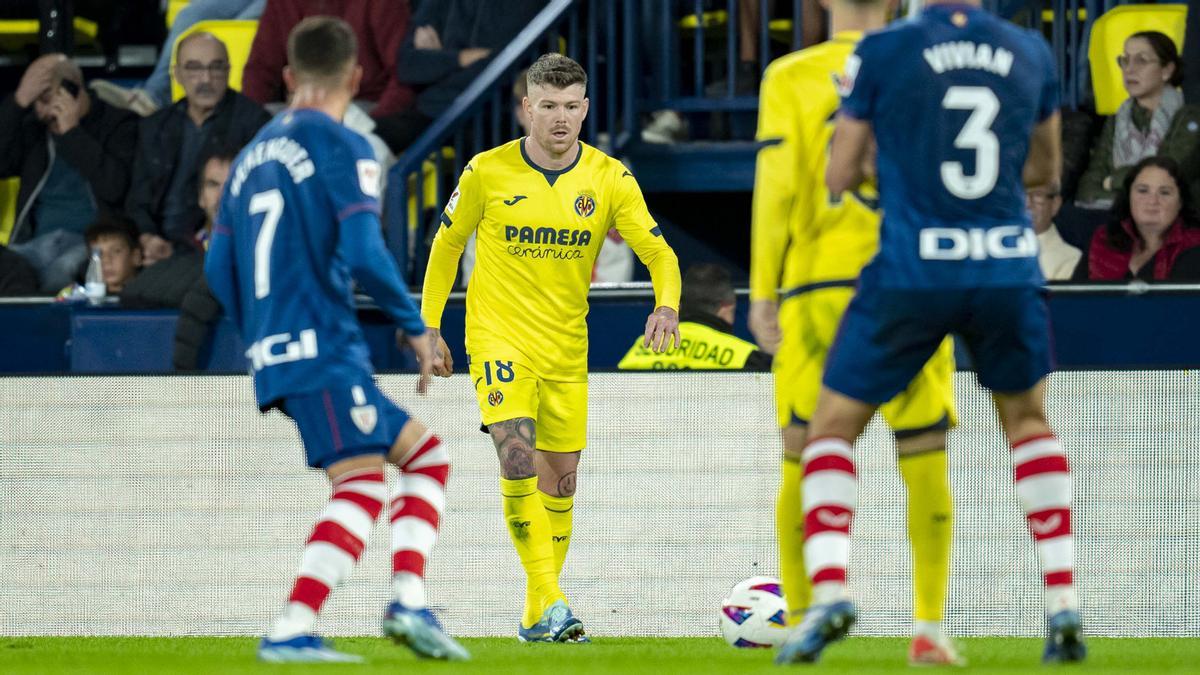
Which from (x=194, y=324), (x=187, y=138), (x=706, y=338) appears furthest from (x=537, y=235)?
(x=187, y=138)

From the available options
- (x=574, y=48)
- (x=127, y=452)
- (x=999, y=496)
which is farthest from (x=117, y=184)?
(x=999, y=496)

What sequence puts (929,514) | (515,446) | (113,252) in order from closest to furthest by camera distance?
(929,514) < (515,446) < (113,252)

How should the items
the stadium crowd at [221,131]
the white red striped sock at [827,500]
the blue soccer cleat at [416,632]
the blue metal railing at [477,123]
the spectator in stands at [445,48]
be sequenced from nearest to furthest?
the white red striped sock at [827,500] → the blue soccer cleat at [416,632] → the stadium crowd at [221,131] → the blue metal railing at [477,123] → the spectator in stands at [445,48]

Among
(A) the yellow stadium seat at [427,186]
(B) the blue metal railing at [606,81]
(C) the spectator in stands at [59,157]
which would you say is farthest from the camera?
(C) the spectator in stands at [59,157]

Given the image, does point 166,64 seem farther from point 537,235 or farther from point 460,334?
point 537,235

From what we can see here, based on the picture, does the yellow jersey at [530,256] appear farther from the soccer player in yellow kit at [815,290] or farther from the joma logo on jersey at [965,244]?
the joma logo on jersey at [965,244]

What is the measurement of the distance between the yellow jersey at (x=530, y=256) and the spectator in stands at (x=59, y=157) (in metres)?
4.56

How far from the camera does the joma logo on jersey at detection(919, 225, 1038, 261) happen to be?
5.08 m

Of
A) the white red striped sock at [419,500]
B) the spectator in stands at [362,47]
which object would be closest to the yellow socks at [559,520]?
the white red striped sock at [419,500]

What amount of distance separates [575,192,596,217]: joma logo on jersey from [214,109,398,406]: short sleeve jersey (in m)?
2.04

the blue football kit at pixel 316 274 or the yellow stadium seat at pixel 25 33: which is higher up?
the yellow stadium seat at pixel 25 33

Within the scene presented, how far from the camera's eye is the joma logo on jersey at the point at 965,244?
5082 millimetres

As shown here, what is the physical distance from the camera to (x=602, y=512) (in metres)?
8.11

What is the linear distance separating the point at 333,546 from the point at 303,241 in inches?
32.6
